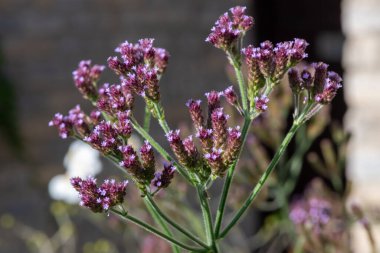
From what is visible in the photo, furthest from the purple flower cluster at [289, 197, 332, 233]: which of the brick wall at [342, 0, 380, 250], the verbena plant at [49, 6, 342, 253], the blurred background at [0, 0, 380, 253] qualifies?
the blurred background at [0, 0, 380, 253]

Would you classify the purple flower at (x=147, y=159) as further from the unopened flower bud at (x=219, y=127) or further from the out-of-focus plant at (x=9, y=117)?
the out-of-focus plant at (x=9, y=117)

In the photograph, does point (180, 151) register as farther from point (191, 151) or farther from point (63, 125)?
point (63, 125)

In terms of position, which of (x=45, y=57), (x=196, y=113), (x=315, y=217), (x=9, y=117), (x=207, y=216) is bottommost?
(x=9, y=117)

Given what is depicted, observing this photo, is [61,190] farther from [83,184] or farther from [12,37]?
[12,37]

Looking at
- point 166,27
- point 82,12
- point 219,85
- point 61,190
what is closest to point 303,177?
point 219,85


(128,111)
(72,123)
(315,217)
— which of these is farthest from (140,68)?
(315,217)

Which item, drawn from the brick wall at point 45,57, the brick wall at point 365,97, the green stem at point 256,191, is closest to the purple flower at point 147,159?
the green stem at point 256,191

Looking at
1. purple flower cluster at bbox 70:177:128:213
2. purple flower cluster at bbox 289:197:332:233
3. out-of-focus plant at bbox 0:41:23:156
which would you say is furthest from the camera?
out-of-focus plant at bbox 0:41:23:156

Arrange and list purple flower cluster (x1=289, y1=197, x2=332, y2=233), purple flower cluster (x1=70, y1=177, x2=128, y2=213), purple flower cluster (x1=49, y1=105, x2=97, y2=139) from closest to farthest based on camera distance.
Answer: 1. purple flower cluster (x1=70, y1=177, x2=128, y2=213)
2. purple flower cluster (x1=49, y1=105, x2=97, y2=139)
3. purple flower cluster (x1=289, y1=197, x2=332, y2=233)

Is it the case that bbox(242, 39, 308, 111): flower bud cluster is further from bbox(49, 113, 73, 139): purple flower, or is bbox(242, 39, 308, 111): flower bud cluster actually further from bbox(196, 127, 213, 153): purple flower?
bbox(49, 113, 73, 139): purple flower
